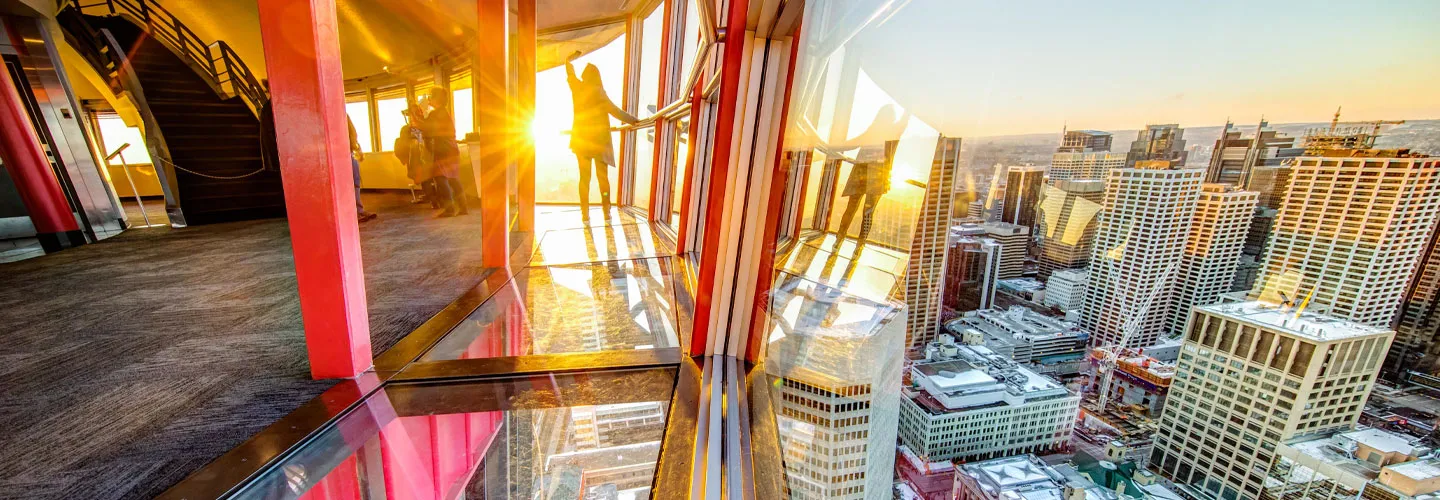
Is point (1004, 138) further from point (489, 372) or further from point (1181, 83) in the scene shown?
point (489, 372)

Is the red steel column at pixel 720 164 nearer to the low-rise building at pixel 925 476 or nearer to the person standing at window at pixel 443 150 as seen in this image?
the low-rise building at pixel 925 476

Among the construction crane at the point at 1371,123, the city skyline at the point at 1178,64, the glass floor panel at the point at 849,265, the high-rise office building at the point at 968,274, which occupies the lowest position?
the glass floor panel at the point at 849,265

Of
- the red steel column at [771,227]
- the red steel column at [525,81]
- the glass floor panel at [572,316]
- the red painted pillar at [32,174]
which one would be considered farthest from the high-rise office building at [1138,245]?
the red painted pillar at [32,174]

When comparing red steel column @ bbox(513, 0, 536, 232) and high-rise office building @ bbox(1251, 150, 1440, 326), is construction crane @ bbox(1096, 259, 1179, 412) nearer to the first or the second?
high-rise office building @ bbox(1251, 150, 1440, 326)

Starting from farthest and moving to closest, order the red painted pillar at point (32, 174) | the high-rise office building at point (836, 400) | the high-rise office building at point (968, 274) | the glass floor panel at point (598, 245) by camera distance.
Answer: the glass floor panel at point (598, 245) < the red painted pillar at point (32, 174) < the high-rise office building at point (836, 400) < the high-rise office building at point (968, 274)

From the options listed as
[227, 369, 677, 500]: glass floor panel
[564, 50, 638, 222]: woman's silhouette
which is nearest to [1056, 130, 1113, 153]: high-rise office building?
[227, 369, 677, 500]: glass floor panel

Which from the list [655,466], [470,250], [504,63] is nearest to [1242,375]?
[655,466]
